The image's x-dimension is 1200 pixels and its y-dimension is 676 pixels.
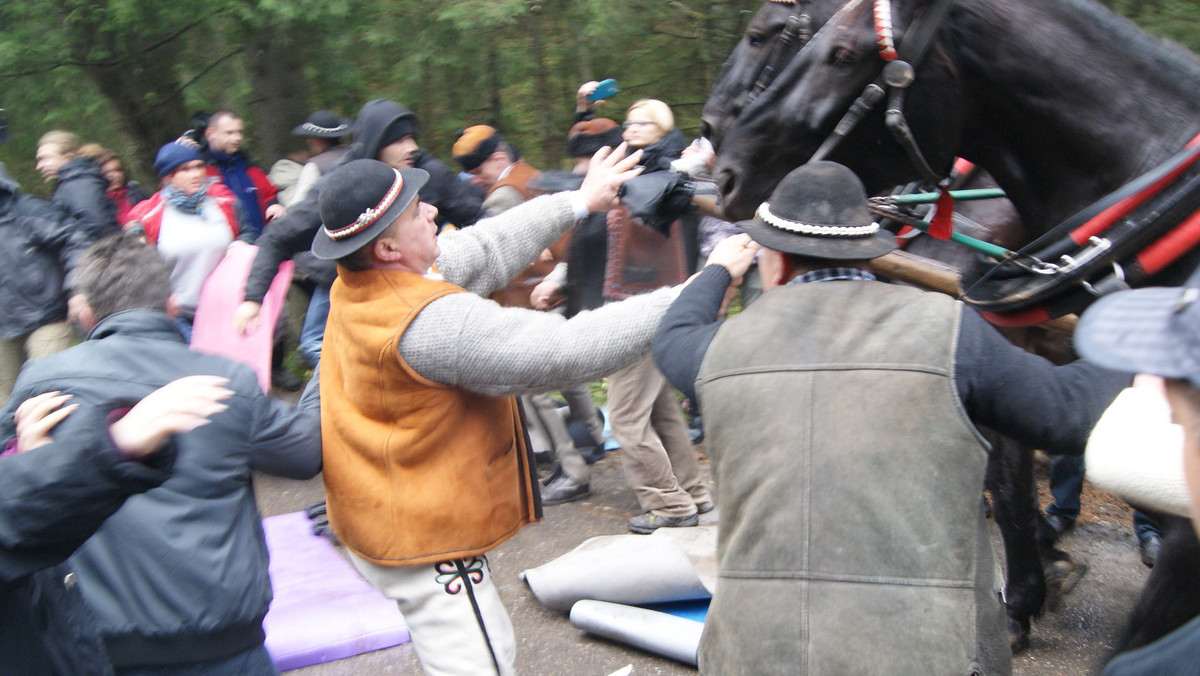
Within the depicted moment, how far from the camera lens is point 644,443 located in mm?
4418

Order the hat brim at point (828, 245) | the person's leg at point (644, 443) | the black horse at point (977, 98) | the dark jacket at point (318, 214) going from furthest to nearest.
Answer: the person's leg at point (644, 443), the dark jacket at point (318, 214), the black horse at point (977, 98), the hat brim at point (828, 245)

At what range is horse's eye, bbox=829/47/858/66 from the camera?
2.40 meters

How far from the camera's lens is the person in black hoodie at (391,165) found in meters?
4.03

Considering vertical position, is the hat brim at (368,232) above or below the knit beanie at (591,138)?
above

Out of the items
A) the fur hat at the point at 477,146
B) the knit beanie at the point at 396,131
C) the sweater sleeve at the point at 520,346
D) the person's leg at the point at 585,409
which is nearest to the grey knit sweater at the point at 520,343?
the sweater sleeve at the point at 520,346

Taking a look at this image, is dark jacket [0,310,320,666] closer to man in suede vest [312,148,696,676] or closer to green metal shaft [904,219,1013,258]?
man in suede vest [312,148,696,676]

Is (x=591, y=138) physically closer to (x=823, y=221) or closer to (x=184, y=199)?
(x=184, y=199)

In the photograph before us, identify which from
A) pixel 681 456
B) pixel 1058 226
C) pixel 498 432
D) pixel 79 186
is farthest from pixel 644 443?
pixel 79 186

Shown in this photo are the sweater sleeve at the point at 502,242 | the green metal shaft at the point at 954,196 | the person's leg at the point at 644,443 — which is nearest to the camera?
the sweater sleeve at the point at 502,242

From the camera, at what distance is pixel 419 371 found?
2.21 m

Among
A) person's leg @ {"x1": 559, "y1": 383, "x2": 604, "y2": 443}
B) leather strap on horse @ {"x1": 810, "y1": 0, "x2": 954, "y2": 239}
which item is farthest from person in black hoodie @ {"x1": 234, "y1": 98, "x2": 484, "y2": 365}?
leather strap on horse @ {"x1": 810, "y1": 0, "x2": 954, "y2": 239}

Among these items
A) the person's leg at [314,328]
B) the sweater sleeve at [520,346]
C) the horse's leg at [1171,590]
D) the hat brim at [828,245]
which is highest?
the hat brim at [828,245]

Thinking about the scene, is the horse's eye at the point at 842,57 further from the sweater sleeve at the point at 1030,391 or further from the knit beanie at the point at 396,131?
the knit beanie at the point at 396,131

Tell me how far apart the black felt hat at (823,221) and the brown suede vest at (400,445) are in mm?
840
